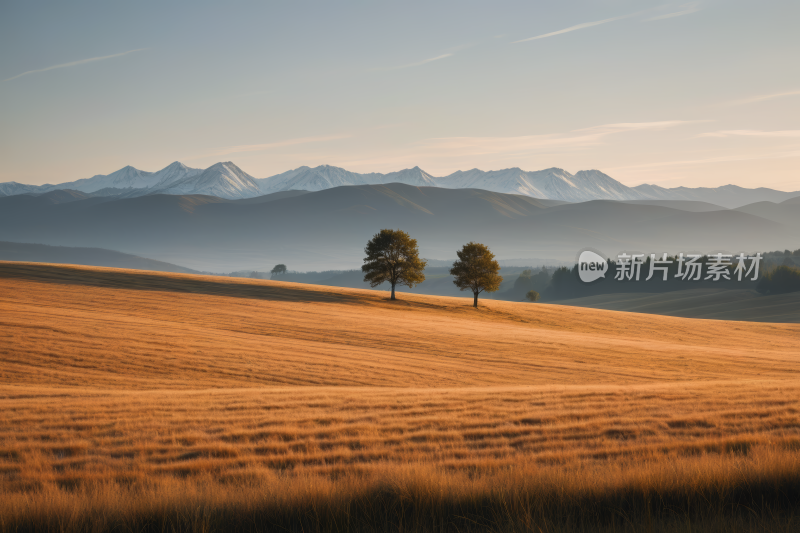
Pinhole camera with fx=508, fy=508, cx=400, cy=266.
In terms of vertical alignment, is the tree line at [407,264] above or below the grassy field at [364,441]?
above

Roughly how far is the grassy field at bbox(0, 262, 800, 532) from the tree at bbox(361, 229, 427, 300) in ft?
104

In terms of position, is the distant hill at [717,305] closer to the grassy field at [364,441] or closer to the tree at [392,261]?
the tree at [392,261]

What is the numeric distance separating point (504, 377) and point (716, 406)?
41.9 feet

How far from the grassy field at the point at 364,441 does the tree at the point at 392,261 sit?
104 feet

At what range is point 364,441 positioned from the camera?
8977mm

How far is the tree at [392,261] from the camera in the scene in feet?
203

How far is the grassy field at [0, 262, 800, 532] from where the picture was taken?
4.55m

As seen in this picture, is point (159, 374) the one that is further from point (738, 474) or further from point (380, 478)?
point (738, 474)

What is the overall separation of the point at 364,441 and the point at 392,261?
53.5m

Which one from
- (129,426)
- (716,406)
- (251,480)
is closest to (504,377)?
(716,406)

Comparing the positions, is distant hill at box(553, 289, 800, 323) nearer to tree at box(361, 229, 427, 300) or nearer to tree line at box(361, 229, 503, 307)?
tree line at box(361, 229, 503, 307)

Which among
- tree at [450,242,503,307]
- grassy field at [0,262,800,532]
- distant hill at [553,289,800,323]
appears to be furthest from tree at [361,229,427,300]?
distant hill at [553,289,800,323]

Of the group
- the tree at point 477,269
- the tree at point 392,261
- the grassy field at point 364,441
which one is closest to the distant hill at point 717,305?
the tree at point 477,269

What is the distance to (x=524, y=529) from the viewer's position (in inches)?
163
